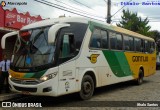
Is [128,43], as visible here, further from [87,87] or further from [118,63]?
[87,87]

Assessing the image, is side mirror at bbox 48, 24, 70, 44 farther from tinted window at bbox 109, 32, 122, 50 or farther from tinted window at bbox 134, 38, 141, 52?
tinted window at bbox 134, 38, 141, 52

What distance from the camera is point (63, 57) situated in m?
10.5

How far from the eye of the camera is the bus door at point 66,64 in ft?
33.7

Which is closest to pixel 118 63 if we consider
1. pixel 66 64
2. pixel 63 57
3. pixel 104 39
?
pixel 104 39

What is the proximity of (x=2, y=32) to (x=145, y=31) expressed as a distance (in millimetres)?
33722

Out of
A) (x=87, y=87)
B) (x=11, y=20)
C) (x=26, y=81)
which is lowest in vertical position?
(x=87, y=87)

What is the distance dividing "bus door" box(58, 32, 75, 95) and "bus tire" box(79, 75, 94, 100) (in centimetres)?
80

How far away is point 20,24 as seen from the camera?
1716 centimetres

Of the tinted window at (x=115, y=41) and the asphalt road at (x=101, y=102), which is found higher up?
the tinted window at (x=115, y=41)

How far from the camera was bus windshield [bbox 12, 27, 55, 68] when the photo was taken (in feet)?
33.3

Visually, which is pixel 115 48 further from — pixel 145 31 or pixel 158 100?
pixel 145 31

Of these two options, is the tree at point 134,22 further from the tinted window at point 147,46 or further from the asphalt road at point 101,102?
the asphalt road at point 101,102

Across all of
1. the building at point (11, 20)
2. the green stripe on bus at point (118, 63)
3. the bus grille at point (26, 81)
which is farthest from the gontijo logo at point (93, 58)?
the building at point (11, 20)

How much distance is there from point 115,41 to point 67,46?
14.1ft
